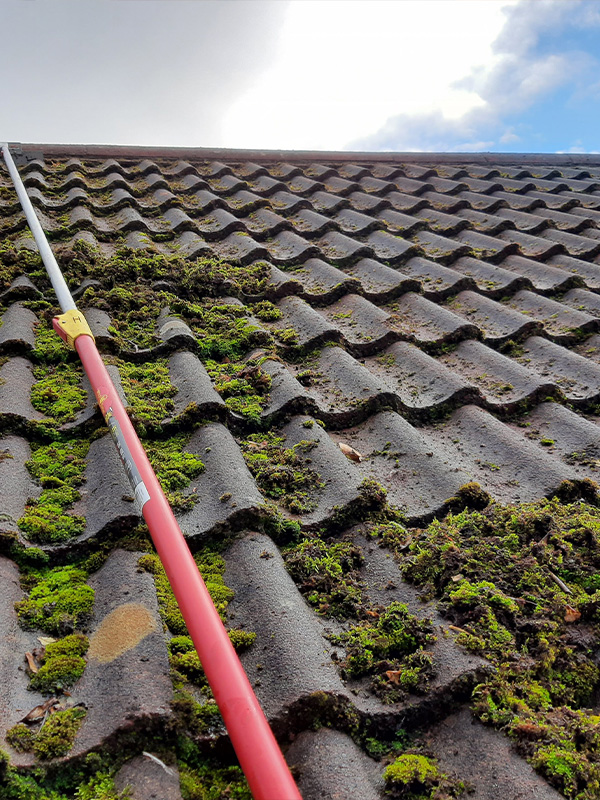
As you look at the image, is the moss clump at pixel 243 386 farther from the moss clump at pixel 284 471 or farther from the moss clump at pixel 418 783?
the moss clump at pixel 418 783

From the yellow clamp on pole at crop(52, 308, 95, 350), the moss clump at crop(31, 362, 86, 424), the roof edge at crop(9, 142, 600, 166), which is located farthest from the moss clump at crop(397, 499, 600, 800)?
the roof edge at crop(9, 142, 600, 166)

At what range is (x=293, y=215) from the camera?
3891mm

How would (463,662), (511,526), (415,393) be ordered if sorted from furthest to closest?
1. (415,393)
2. (511,526)
3. (463,662)

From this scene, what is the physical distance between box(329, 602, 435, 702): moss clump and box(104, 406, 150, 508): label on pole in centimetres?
51

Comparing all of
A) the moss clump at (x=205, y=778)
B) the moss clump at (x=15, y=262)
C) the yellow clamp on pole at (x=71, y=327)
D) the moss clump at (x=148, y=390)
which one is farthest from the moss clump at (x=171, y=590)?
the moss clump at (x=15, y=262)

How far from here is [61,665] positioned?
1.14 metres

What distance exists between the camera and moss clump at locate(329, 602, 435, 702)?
3.80 feet

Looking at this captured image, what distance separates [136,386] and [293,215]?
87.4 inches

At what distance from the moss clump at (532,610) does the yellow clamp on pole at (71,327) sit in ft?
4.09

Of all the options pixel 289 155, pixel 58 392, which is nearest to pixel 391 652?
pixel 58 392

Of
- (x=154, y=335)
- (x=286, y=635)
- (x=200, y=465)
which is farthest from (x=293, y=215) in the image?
(x=286, y=635)

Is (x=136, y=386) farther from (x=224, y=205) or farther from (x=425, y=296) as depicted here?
(x=224, y=205)

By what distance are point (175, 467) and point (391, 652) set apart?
2.53 ft

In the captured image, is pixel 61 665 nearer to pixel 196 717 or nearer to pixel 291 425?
pixel 196 717
